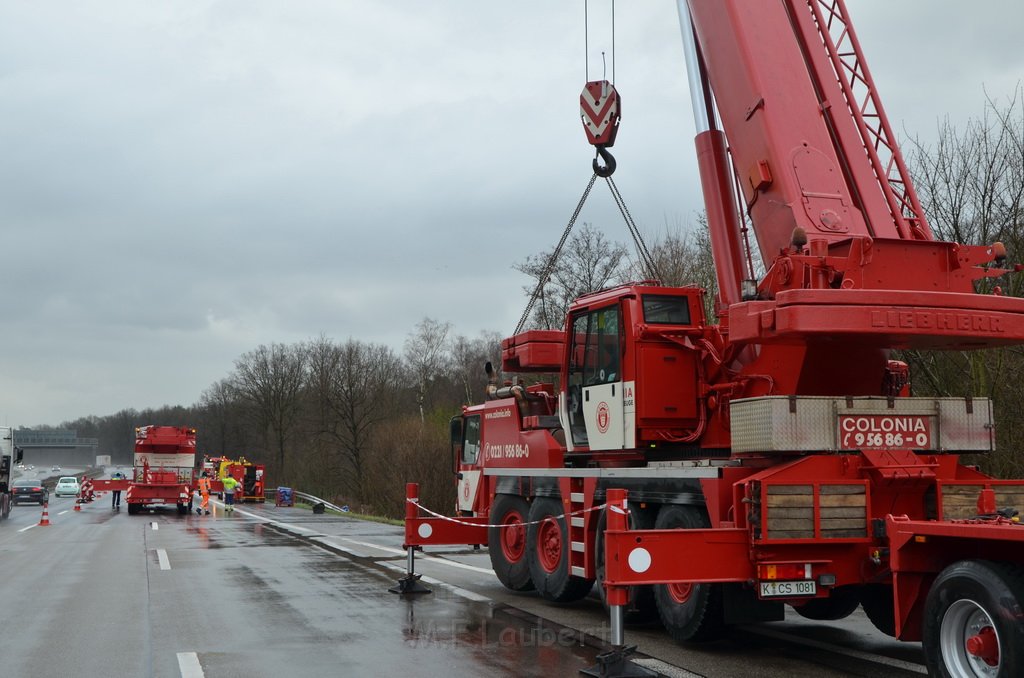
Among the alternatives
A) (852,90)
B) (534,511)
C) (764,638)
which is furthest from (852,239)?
(534,511)

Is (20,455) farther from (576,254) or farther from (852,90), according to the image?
(852,90)

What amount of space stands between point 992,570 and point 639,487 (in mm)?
4088

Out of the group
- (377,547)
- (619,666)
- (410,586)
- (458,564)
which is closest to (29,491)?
(377,547)

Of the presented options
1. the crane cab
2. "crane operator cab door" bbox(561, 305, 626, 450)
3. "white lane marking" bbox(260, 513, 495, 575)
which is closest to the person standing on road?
"white lane marking" bbox(260, 513, 495, 575)

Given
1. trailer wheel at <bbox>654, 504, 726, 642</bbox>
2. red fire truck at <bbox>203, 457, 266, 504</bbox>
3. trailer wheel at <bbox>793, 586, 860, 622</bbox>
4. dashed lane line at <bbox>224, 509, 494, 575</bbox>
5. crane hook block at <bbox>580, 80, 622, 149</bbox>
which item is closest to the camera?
trailer wheel at <bbox>654, 504, 726, 642</bbox>

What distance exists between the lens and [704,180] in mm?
10930

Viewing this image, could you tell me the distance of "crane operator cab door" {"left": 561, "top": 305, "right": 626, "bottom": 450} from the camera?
10.5 meters

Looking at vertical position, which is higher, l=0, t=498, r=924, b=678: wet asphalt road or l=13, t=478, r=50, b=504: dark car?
l=0, t=498, r=924, b=678: wet asphalt road

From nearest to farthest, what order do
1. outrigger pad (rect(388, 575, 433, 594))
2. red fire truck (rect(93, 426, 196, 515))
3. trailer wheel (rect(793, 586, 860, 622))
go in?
trailer wheel (rect(793, 586, 860, 622)) < outrigger pad (rect(388, 575, 433, 594)) < red fire truck (rect(93, 426, 196, 515))

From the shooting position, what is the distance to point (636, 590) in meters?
10.3

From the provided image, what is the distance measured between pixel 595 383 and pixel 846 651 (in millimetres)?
3661

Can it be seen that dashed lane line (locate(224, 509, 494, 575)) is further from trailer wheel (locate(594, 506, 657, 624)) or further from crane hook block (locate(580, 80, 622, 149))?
crane hook block (locate(580, 80, 622, 149))

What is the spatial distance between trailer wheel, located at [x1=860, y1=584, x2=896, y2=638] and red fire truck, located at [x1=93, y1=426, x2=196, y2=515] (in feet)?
104

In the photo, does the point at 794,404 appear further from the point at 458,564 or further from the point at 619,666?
the point at 458,564
